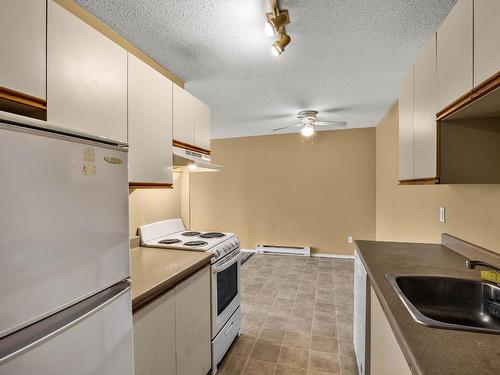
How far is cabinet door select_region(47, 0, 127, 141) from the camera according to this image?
1.13 meters

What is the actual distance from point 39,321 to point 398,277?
5.08 feet

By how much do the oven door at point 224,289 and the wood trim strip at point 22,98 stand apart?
4.63 feet

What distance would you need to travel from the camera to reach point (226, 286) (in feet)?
7.24

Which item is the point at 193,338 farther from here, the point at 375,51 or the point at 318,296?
the point at 375,51

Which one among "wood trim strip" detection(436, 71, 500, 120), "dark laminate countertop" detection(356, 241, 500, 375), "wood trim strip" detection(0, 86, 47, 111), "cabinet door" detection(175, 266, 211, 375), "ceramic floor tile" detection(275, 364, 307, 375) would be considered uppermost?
"wood trim strip" detection(436, 71, 500, 120)

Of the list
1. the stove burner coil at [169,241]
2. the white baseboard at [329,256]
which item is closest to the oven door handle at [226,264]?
the stove burner coil at [169,241]

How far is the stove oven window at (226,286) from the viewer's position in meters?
2.06

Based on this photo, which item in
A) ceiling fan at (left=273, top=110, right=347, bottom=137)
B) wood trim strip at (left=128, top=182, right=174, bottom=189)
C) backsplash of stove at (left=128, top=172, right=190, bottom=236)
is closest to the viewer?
wood trim strip at (left=128, top=182, right=174, bottom=189)

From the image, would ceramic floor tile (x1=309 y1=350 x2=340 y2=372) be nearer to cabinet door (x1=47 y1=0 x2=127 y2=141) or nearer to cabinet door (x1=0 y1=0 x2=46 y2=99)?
cabinet door (x1=47 y1=0 x2=127 y2=141)

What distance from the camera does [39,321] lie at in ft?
2.34

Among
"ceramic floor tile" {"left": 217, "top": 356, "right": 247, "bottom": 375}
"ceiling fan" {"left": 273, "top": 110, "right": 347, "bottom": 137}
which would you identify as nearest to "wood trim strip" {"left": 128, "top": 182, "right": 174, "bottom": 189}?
"ceramic floor tile" {"left": 217, "top": 356, "right": 247, "bottom": 375}

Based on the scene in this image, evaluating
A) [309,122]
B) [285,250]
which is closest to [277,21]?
[309,122]

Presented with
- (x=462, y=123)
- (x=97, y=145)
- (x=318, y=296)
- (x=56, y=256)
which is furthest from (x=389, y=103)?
(x=56, y=256)

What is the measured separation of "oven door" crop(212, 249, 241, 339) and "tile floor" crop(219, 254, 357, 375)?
0.37m
